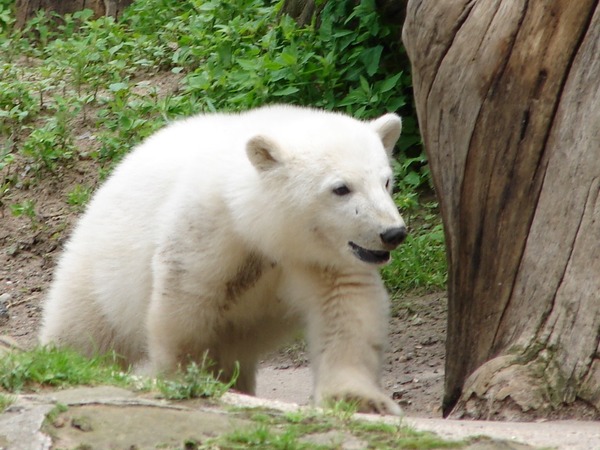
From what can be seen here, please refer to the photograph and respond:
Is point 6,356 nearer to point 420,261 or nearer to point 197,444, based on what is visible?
point 197,444

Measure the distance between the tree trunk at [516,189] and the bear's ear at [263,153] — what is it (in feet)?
2.66

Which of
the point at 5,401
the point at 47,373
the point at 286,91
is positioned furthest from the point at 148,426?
the point at 286,91

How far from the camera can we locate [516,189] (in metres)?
5.12

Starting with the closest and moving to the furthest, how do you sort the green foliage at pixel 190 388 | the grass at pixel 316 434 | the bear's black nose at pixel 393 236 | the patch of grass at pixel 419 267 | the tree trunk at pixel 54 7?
the grass at pixel 316 434 → the green foliage at pixel 190 388 → the bear's black nose at pixel 393 236 → the patch of grass at pixel 419 267 → the tree trunk at pixel 54 7

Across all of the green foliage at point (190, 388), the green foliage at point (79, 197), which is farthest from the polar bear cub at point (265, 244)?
the green foliage at point (79, 197)

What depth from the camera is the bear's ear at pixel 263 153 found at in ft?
17.1

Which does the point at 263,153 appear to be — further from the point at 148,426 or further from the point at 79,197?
the point at 79,197

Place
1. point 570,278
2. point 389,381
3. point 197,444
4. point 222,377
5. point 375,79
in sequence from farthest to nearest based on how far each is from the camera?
point 375,79
point 389,381
point 222,377
point 570,278
point 197,444

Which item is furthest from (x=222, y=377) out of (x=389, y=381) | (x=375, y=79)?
(x=375, y=79)

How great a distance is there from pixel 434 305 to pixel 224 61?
302 centimetres

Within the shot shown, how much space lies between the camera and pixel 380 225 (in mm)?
5016

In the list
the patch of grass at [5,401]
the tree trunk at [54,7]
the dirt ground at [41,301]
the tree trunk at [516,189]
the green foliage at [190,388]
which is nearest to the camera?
the patch of grass at [5,401]

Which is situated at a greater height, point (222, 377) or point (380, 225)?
point (380, 225)

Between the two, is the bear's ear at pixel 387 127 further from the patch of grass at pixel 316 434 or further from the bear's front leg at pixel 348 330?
the patch of grass at pixel 316 434
